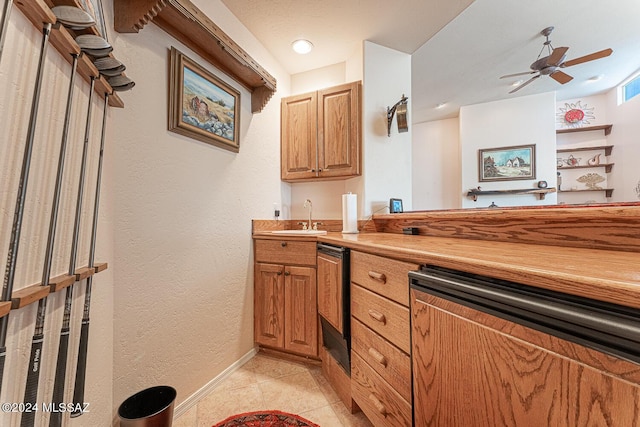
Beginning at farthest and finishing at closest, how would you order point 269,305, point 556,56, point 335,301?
point 556,56
point 269,305
point 335,301

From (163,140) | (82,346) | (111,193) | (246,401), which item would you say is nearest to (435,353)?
(82,346)

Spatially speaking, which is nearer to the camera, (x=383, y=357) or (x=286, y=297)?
(x=383, y=357)

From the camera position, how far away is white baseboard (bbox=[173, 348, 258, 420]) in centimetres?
131

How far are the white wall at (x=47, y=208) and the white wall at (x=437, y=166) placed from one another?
12.2ft

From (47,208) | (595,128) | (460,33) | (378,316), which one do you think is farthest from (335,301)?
(595,128)

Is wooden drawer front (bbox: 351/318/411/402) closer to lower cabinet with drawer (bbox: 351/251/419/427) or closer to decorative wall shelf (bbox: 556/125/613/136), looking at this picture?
lower cabinet with drawer (bbox: 351/251/419/427)

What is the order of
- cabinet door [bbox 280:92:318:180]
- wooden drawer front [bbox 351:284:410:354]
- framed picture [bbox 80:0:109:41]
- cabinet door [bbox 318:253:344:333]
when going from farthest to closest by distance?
cabinet door [bbox 280:92:318:180] < cabinet door [bbox 318:253:344:333] < wooden drawer front [bbox 351:284:410:354] < framed picture [bbox 80:0:109:41]

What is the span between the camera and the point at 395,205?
6.76 feet

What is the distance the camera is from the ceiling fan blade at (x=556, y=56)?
2.23m

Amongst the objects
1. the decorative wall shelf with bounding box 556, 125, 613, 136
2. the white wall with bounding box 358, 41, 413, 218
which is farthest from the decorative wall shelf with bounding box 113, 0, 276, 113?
the decorative wall shelf with bounding box 556, 125, 613, 136

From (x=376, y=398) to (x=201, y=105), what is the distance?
1.82 meters

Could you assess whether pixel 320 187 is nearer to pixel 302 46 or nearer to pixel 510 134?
pixel 302 46

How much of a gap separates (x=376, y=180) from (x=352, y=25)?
121cm

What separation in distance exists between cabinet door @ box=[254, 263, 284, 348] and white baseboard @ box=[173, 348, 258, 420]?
16 centimetres
